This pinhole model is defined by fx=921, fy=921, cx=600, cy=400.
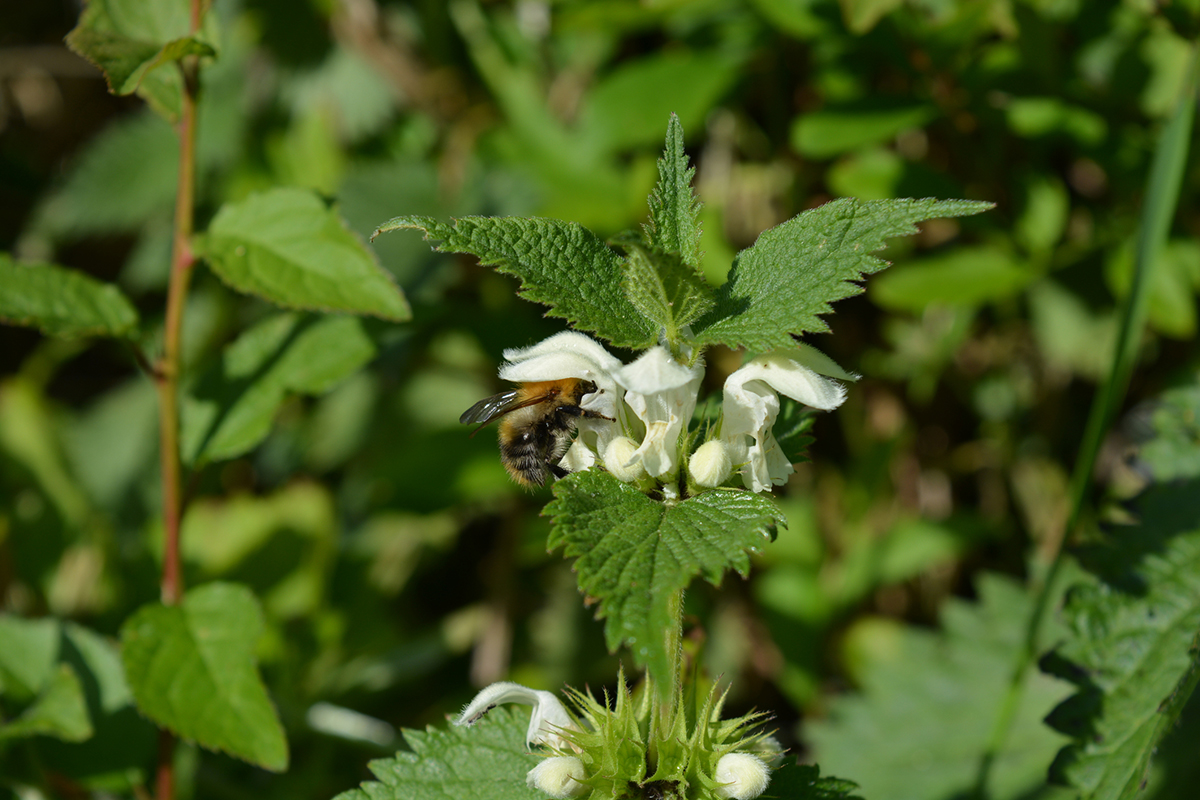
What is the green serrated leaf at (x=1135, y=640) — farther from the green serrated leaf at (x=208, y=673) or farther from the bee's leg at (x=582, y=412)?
the green serrated leaf at (x=208, y=673)

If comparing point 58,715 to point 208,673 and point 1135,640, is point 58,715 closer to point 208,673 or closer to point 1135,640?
point 208,673

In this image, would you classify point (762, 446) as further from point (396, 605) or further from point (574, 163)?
point (396, 605)

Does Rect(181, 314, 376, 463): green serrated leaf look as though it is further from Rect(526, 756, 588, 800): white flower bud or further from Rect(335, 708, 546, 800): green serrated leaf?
Rect(526, 756, 588, 800): white flower bud

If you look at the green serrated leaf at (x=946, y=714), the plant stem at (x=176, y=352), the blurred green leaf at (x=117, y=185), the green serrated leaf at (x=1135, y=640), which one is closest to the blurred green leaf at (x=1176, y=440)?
the green serrated leaf at (x=1135, y=640)

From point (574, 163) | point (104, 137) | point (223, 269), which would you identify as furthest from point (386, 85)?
point (223, 269)

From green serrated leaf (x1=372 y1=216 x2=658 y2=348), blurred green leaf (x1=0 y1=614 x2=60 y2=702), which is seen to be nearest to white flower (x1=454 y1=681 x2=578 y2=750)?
green serrated leaf (x1=372 y1=216 x2=658 y2=348)
